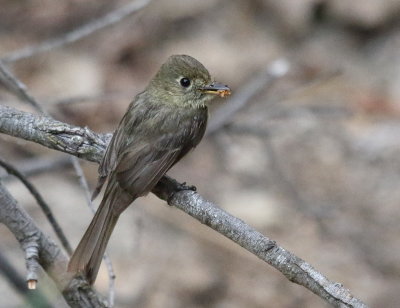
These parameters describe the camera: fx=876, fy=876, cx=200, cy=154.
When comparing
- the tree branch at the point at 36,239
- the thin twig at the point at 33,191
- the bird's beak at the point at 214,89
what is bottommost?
the tree branch at the point at 36,239

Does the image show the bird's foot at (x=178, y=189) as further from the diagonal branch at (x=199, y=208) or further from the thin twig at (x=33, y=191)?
the thin twig at (x=33, y=191)

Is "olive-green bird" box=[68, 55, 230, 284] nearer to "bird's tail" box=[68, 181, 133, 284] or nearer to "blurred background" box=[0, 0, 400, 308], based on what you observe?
"bird's tail" box=[68, 181, 133, 284]

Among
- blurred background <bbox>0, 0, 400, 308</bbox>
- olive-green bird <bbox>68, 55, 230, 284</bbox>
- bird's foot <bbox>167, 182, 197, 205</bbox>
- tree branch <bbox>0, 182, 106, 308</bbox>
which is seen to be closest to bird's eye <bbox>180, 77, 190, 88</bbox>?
olive-green bird <bbox>68, 55, 230, 284</bbox>

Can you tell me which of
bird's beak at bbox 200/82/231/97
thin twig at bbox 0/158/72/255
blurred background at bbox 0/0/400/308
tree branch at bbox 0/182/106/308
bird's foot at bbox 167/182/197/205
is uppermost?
blurred background at bbox 0/0/400/308

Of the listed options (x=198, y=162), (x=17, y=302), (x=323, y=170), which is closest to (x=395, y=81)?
(x=323, y=170)

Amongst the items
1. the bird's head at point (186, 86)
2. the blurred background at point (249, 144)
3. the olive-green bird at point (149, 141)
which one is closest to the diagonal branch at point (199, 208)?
the olive-green bird at point (149, 141)

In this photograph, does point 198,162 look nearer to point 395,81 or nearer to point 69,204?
point 69,204

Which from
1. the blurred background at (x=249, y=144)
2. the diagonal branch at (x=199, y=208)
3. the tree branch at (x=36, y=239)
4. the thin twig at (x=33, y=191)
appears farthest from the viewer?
the blurred background at (x=249, y=144)
